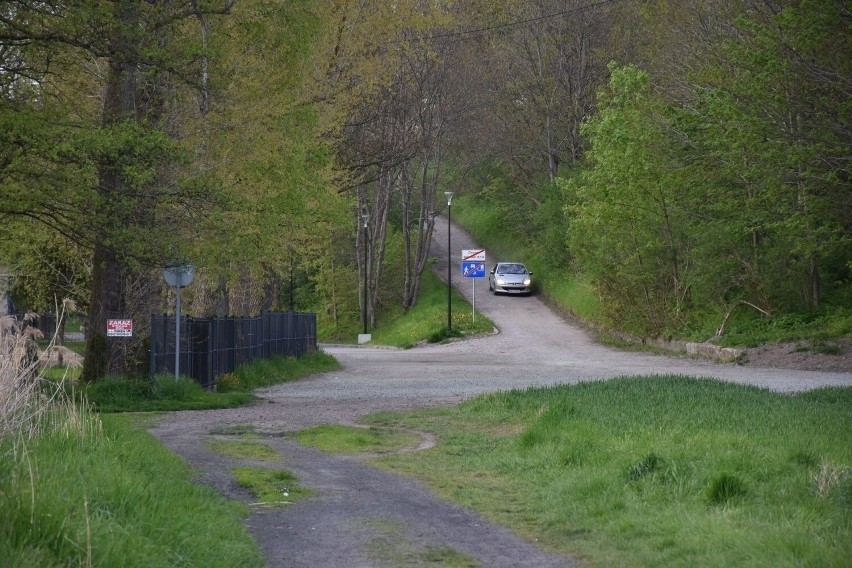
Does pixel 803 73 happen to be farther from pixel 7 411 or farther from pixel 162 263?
pixel 7 411

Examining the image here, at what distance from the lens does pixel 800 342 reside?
109ft

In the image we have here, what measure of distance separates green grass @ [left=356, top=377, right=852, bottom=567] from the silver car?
156 feet

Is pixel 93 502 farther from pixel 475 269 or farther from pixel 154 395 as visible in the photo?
pixel 475 269

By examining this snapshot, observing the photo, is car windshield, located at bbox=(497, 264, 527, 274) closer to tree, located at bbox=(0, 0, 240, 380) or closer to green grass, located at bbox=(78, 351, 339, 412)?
green grass, located at bbox=(78, 351, 339, 412)

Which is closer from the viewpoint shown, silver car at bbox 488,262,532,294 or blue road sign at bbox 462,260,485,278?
blue road sign at bbox 462,260,485,278

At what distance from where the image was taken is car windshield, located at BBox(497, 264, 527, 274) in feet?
216

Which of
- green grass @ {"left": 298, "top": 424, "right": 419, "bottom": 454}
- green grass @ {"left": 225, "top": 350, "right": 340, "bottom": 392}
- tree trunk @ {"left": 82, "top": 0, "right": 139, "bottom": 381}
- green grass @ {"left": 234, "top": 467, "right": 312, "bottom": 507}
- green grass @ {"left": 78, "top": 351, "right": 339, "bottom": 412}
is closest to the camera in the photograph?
green grass @ {"left": 234, "top": 467, "right": 312, "bottom": 507}

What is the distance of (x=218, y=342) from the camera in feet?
85.6

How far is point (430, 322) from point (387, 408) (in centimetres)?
3425

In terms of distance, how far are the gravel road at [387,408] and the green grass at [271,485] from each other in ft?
0.47

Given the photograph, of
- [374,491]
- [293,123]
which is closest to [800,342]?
[293,123]

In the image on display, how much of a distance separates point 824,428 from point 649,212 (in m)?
28.3

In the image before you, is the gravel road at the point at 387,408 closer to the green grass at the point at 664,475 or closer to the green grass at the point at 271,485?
the green grass at the point at 271,485

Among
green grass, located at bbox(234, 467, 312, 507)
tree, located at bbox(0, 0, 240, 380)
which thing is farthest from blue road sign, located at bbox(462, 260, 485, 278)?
green grass, located at bbox(234, 467, 312, 507)
